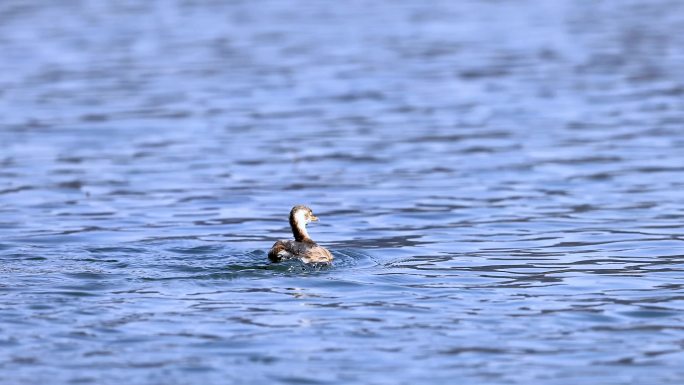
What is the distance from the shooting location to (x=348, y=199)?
18.8m

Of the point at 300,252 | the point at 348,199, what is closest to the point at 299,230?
the point at 300,252

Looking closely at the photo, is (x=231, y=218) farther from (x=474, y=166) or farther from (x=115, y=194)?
(x=474, y=166)

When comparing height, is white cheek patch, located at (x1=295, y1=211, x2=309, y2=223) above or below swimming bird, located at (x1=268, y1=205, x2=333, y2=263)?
above

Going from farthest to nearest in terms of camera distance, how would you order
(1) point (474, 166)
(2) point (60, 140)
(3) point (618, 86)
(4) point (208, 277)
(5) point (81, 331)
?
(3) point (618, 86), (2) point (60, 140), (1) point (474, 166), (4) point (208, 277), (5) point (81, 331)

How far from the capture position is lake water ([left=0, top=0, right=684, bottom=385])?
35.9 ft

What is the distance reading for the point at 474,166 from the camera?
67.9 ft

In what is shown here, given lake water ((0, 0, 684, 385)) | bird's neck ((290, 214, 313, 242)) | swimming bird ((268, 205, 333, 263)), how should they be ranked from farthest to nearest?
1. bird's neck ((290, 214, 313, 242))
2. swimming bird ((268, 205, 333, 263))
3. lake water ((0, 0, 684, 385))

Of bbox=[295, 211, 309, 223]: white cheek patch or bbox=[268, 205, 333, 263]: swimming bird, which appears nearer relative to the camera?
bbox=[268, 205, 333, 263]: swimming bird

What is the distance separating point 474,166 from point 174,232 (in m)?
5.83

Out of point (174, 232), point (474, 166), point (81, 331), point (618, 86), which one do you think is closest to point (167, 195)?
point (174, 232)

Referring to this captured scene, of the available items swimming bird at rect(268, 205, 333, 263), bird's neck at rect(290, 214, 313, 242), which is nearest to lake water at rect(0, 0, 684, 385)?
swimming bird at rect(268, 205, 333, 263)

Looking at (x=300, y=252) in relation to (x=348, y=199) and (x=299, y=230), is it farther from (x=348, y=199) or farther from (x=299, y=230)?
(x=348, y=199)

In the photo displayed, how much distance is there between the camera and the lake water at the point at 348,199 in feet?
35.9

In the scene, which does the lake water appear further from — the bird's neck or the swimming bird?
the bird's neck
